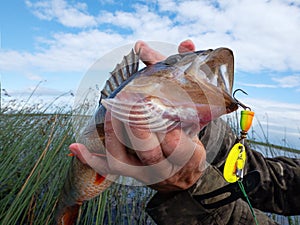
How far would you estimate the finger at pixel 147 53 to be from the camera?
1.72m

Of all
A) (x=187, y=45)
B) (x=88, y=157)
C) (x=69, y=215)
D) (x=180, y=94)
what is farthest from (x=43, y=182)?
(x=180, y=94)

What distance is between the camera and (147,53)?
173cm

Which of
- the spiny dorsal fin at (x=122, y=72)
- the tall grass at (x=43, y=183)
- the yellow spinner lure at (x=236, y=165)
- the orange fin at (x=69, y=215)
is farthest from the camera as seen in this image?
the tall grass at (x=43, y=183)

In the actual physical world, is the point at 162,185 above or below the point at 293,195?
above

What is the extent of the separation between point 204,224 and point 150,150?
0.64 meters

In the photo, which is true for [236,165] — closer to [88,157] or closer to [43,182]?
[88,157]

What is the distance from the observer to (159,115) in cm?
120

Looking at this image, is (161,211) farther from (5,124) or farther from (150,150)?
(5,124)

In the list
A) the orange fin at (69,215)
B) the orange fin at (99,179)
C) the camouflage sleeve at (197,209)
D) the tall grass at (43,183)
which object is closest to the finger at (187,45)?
the camouflage sleeve at (197,209)

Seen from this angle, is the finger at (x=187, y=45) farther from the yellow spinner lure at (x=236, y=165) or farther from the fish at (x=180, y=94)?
the yellow spinner lure at (x=236, y=165)

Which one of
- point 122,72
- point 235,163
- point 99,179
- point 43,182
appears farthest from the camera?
point 43,182

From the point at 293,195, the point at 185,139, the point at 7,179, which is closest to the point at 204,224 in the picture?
the point at 185,139

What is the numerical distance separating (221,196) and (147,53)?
2.99ft

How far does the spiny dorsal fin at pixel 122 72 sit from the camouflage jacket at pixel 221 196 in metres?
0.58
